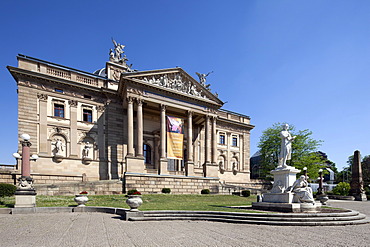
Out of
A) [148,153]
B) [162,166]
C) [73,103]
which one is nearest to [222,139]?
[148,153]

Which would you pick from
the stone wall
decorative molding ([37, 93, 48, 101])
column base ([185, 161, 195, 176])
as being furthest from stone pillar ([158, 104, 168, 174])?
decorative molding ([37, 93, 48, 101])

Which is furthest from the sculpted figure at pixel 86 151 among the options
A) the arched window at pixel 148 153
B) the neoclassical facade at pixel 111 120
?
the arched window at pixel 148 153

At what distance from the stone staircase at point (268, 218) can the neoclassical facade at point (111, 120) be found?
50.8 feet

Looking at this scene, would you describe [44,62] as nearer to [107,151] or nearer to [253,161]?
[107,151]

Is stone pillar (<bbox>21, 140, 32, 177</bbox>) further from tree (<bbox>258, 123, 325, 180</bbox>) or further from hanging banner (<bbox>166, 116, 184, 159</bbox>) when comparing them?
tree (<bbox>258, 123, 325, 180</bbox>)

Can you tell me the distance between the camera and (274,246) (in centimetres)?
607

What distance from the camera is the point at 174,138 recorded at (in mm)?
30922

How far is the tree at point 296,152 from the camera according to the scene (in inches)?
1505

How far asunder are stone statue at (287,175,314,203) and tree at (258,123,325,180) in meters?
29.4

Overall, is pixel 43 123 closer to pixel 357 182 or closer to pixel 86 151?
pixel 86 151

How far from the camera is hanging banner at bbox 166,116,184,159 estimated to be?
3045 centimetres

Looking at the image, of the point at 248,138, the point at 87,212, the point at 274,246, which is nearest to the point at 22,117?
the point at 87,212

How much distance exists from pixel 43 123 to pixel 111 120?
7.80m

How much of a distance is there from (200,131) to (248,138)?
41.5 feet
